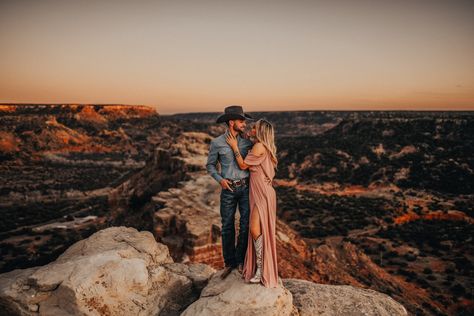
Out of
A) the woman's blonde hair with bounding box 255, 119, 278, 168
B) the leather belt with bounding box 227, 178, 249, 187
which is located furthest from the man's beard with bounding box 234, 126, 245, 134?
the leather belt with bounding box 227, 178, 249, 187

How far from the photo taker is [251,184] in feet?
15.2

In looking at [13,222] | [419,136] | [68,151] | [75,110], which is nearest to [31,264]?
[13,222]

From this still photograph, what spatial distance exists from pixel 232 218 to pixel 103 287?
197 centimetres

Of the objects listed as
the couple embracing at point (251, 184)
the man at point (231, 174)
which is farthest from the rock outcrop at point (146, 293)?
the man at point (231, 174)

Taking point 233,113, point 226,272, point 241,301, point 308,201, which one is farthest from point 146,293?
point 308,201

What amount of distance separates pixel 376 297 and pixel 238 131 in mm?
3386

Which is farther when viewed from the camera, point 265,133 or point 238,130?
point 238,130

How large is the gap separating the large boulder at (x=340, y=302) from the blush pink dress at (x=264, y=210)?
770 mm

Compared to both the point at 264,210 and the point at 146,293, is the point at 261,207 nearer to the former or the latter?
the point at 264,210

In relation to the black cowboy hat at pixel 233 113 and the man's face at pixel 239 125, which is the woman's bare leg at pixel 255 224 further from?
the black cowboy hat at pixel 233 113

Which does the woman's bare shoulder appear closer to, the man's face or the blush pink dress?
the blush pink dress

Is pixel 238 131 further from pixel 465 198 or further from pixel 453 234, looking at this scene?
pixel 465 198

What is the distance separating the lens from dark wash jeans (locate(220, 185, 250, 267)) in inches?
186

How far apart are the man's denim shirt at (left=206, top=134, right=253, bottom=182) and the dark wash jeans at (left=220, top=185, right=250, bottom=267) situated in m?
0.21
